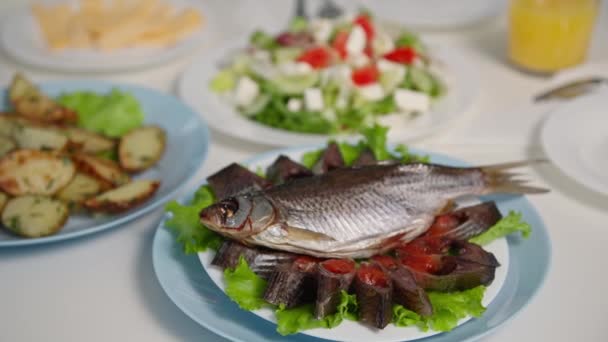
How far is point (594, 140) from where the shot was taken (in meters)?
2.30

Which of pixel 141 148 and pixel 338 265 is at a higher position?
pixel 141 148

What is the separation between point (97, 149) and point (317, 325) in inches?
44.9

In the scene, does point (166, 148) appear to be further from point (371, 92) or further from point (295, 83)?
point (371, 92)

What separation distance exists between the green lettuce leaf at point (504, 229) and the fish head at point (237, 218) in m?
0.50

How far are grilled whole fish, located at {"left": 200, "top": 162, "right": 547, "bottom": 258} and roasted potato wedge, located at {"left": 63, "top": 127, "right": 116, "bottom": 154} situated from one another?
84cm

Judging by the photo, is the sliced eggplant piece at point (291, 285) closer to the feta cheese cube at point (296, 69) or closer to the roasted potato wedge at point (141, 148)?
the roasted potato wedge at point (141, 148)

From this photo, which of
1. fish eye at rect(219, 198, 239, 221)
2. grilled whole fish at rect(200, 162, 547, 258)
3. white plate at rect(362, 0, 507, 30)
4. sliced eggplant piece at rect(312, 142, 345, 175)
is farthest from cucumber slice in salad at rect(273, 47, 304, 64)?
fish eye at rect(219, 198, 239, 221)

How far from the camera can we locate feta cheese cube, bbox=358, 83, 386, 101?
100 inches

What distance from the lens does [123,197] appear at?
1.92 meters

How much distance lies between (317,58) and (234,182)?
1.07 m

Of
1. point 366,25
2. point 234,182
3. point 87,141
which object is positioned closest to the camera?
point 234,182

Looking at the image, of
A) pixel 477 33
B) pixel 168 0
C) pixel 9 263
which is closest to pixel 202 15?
pixel 168 0

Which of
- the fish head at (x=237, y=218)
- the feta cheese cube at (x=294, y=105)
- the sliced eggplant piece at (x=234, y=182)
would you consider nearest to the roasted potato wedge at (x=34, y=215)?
the sliced eggplant piece at (x=234, y=182)

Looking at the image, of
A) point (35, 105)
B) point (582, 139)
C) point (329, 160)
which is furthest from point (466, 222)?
point (35, 105)
